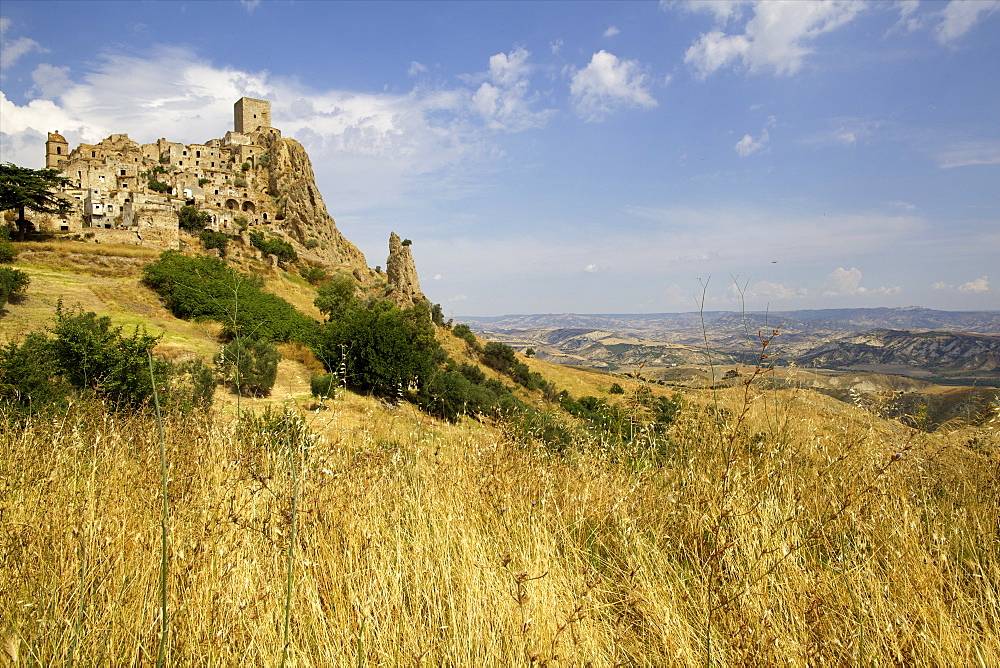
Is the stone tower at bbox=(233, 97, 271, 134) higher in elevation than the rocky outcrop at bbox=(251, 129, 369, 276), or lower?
higher

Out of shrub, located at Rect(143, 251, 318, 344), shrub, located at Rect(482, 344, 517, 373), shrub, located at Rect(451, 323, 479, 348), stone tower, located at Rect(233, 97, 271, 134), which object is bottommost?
shrub, located at Rect(482, 344, 517, 373)

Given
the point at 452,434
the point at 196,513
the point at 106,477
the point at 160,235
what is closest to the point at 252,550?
the point at 196,513

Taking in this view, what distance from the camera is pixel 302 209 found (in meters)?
46.5

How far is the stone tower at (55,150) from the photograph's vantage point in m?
50.0

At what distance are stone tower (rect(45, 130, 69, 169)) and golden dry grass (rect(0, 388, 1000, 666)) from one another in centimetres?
6833

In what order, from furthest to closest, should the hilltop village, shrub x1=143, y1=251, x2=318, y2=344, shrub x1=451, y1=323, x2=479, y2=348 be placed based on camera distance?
shrub x1=451, y1=323, x2=479, y2=348 → the hilltop village → shrub x1=143, y1=251, x2=318, y2=344

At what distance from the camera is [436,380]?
15453 mm

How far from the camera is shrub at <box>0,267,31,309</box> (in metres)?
15.2

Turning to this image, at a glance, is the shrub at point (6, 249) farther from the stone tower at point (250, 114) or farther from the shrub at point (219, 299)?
the stone tower at point (250, 114)

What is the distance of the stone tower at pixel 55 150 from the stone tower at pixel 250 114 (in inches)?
Result: 728

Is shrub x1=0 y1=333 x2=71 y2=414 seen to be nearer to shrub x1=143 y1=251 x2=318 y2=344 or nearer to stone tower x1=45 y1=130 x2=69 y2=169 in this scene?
shrub x1=143 y1=251 x2=318 y2=344

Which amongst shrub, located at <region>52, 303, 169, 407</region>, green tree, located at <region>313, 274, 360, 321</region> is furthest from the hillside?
green tree, located at <region>313, 274, 360, 321</region>

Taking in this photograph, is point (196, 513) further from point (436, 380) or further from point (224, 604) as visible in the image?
point (436, 380)

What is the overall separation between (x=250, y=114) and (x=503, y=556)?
7409 cm
